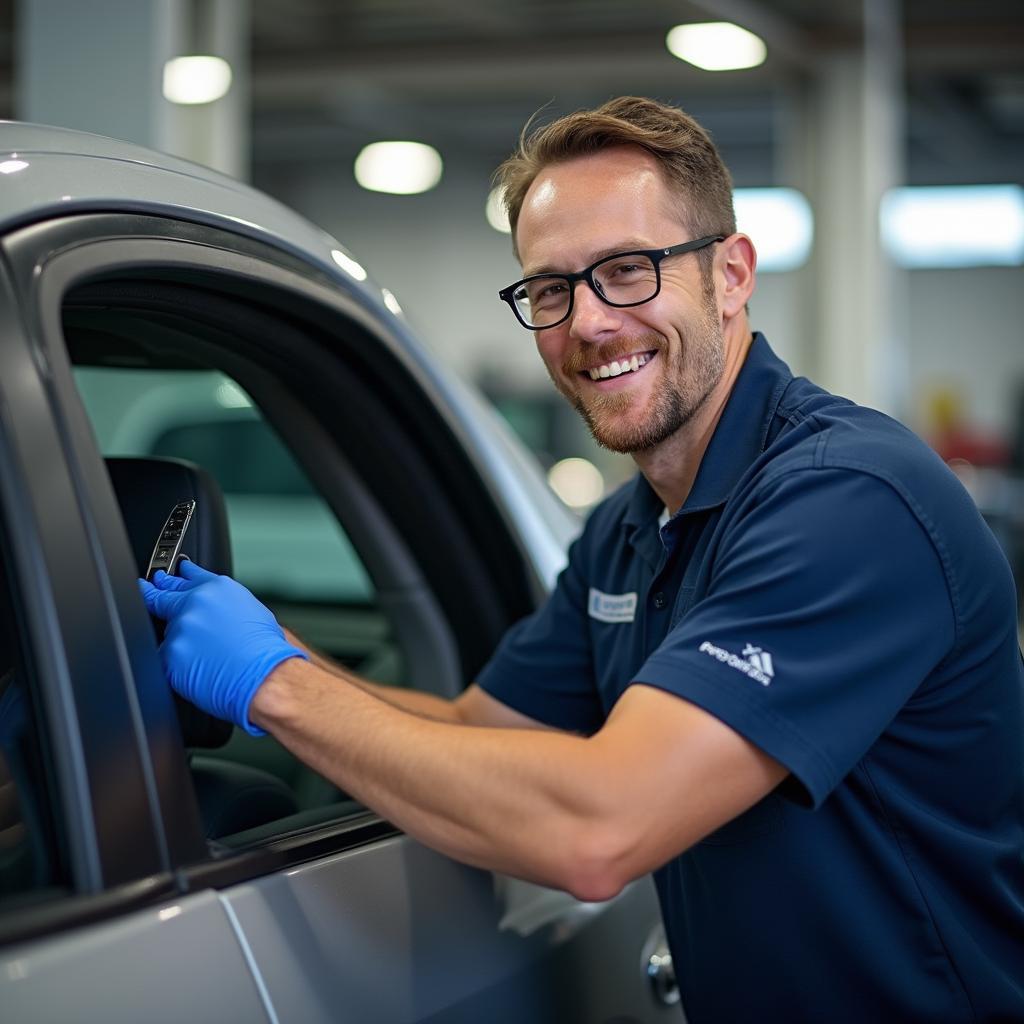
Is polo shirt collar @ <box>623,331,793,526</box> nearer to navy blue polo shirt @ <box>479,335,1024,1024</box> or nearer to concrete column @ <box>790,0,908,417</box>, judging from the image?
navy blue polo shirt @ <box>479,335,1024,1024</box>

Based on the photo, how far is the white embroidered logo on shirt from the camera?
1290mm

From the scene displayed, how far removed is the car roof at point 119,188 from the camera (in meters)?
1.23

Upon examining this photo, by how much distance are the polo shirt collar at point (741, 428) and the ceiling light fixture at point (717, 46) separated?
5.67 meters

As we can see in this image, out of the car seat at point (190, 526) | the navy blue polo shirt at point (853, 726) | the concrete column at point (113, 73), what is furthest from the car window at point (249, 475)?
the navy blue polo shirt at point (853, 726)

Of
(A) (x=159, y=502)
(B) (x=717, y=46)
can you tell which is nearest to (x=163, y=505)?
(A) (x=159, y=502)

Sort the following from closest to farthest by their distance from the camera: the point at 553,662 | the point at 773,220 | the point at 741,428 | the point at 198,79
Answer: the point at 741,428 → the point at 553,662 → the point at 198,79 → the point at 773,220

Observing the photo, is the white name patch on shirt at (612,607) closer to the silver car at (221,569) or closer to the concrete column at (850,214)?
the silver car at (221,569)

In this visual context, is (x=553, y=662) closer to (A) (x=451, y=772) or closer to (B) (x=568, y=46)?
(A) (x=451, y=772)

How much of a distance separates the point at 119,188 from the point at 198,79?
261cm

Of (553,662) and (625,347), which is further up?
(625,347)

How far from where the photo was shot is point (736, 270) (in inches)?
73.1

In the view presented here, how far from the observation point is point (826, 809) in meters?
1.44

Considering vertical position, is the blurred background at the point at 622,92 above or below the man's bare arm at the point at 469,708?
above

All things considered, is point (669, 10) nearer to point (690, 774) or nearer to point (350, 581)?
point (350, 581)
